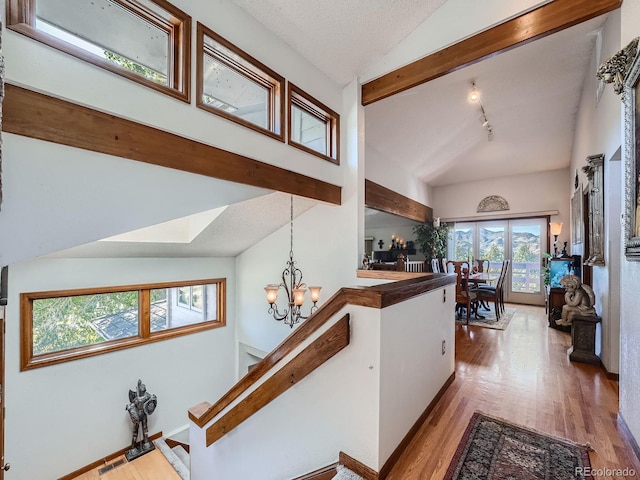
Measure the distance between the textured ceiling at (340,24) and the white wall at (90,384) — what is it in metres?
3.71

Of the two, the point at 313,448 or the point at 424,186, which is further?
the point at 424,186

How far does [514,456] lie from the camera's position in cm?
164

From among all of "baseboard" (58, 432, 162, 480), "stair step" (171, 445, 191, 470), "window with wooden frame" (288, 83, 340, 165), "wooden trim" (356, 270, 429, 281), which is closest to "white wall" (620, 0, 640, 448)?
"wooden trim" (356, 270, 429, 281)

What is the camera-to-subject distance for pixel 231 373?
5574mm

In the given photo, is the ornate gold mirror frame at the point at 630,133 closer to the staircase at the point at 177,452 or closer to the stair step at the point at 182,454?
the staircase at the point at 177,452

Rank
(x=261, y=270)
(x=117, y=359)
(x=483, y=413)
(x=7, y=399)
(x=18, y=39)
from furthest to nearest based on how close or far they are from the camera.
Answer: (x=261, y=270)
(x=117, y=359)
(x=7, y=399)
(x=483, y=413)
(x=18, y=39)

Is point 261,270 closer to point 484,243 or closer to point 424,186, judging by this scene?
point 424,186

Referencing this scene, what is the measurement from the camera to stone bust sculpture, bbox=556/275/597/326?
10.9 ft

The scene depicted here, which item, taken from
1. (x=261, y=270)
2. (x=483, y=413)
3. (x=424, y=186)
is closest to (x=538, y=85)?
(x=424, y=186)

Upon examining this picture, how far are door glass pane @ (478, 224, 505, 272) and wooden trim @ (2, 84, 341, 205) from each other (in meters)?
6.70

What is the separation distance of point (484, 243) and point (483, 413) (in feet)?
21.0

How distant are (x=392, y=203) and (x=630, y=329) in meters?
3.96

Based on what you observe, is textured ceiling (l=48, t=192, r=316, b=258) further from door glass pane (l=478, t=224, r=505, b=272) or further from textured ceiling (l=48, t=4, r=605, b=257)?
door glass pane (l=478, t=224, r=505, b=272)

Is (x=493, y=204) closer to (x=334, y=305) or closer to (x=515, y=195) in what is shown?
(x=515, y=195)
